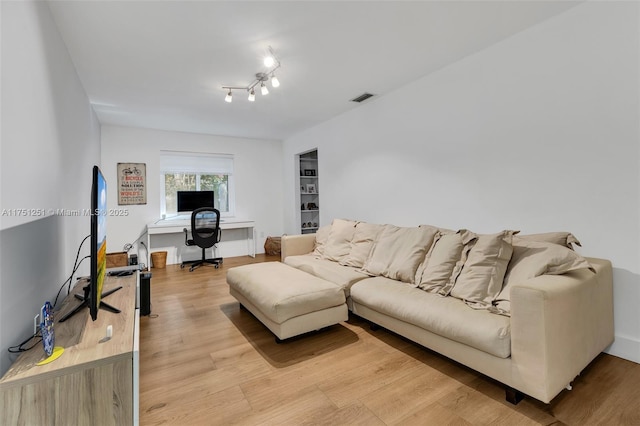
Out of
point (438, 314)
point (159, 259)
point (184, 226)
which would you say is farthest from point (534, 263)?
point (159, 259)

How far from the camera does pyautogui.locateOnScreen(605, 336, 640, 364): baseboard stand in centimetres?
197

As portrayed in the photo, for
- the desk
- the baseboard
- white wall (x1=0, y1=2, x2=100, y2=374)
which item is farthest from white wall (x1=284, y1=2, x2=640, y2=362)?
white wall (x1=0, y1=2, x2=100, y2=374)

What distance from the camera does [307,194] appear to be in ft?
20.5

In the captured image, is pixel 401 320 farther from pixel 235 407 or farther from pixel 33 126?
pixel 33 126

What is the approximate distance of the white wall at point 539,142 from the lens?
1.98 m

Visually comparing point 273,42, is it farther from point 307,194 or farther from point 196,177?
point 307,194

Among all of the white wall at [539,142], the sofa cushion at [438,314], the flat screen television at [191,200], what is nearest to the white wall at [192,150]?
the flat screen television at [191,200]

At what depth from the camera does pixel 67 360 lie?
1.12 metres

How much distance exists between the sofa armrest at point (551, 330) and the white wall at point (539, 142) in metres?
0.56

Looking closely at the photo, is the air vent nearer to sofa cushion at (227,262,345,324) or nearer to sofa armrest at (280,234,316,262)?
sofa armrest at (280,234,316,262)

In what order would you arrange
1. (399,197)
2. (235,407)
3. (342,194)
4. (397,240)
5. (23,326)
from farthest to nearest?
(342,194) < (399,197) < (397,240) < (235,407) < (23,326)

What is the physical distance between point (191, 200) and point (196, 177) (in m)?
0.47

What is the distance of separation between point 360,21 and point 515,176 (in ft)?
5.78

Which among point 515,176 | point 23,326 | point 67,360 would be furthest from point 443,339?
point 23,326
